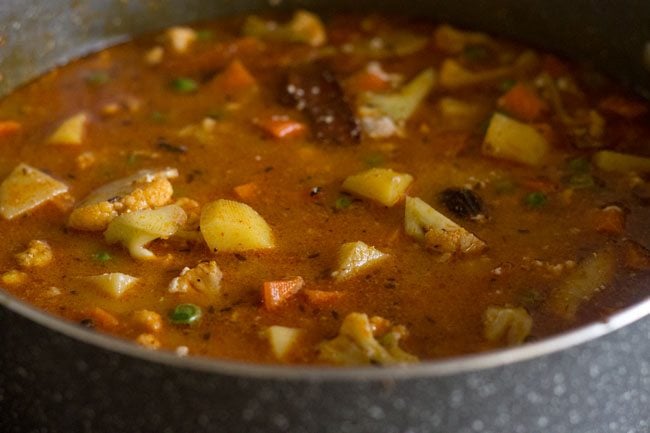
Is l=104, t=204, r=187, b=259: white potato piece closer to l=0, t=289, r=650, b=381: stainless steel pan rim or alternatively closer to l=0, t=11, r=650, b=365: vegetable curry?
l=0, t=11, r=650, b=365: vegetable curry

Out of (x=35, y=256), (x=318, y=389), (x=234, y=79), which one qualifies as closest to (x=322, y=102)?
(x=234, y=79)

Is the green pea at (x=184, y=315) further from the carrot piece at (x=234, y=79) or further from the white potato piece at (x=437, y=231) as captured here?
the carrot piece at (x=234, y=79)

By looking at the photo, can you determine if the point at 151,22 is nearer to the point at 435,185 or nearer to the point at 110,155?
the point at 110,155

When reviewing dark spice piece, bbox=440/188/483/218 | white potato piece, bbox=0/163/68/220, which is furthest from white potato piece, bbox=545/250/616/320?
white potato piece, bbox=0/163/68/220

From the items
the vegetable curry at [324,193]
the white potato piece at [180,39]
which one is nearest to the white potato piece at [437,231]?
the vegetable curry at [324,193]

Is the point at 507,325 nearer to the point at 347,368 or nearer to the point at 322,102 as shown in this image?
the point at 347,368
